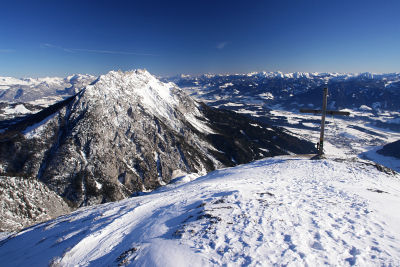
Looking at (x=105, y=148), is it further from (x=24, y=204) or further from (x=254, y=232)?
(x=254, y=232)

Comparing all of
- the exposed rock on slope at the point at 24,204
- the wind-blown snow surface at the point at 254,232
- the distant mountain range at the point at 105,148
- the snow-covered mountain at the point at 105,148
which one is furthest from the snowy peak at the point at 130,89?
the wind-blown snow surface at the point at 254,232

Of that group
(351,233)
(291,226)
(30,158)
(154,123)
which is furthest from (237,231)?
(154,123)

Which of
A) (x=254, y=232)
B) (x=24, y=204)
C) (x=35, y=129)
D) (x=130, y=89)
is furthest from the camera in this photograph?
(x=130, y=89)

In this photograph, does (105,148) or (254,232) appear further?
(105,148)

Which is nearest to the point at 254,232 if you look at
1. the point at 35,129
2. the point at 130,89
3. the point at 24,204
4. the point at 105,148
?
the point at 24,204

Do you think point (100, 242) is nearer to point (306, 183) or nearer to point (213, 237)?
point (213, 237)

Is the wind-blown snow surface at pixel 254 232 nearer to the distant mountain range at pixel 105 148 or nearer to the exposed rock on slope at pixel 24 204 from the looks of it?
the distant mountain range at pixel 105 148
